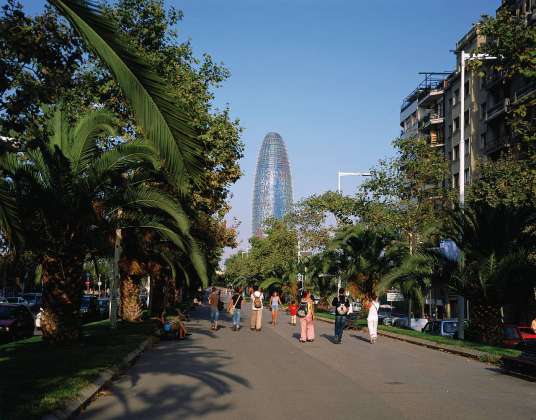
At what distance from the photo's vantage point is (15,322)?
25141mm

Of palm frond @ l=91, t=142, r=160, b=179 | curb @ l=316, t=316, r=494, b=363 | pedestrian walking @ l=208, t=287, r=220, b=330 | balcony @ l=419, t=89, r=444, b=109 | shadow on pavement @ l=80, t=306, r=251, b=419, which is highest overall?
balcony @ l=419, t=89, r=444, b=109

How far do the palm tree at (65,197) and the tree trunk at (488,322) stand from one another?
38.7ft

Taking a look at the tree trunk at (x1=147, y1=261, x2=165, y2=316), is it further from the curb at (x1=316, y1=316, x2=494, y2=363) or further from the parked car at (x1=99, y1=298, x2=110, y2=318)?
the curb at (x1=316, y1=316, x2=494, y2=363)

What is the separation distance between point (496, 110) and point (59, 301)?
4433cm

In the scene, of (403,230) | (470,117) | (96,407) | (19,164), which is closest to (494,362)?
(96,407)

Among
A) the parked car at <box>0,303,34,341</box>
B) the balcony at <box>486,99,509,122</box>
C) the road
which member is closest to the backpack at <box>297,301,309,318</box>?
the road

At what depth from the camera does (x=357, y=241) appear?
130ft

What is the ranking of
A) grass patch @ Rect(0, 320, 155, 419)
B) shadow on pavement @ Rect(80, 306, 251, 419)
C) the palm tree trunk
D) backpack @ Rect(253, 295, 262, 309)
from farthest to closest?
the palm tree trunk → backpack @ Rect(253, 295, 262, 309) → shadow on pavement @ Rect(80, 306, 251, 419) → grass patch @ Rect(0, 320, 155, 419)

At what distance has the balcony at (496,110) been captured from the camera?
5098cm

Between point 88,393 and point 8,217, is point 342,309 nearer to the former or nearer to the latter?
point 88,393

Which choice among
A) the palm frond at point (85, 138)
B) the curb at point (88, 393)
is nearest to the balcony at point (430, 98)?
the palm frond at point (85, 138)

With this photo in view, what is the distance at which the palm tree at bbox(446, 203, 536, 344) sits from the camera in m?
20.6

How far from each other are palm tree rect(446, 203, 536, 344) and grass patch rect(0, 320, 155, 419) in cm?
1071

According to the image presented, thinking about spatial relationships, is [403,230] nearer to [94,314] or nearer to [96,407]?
[94,314]
